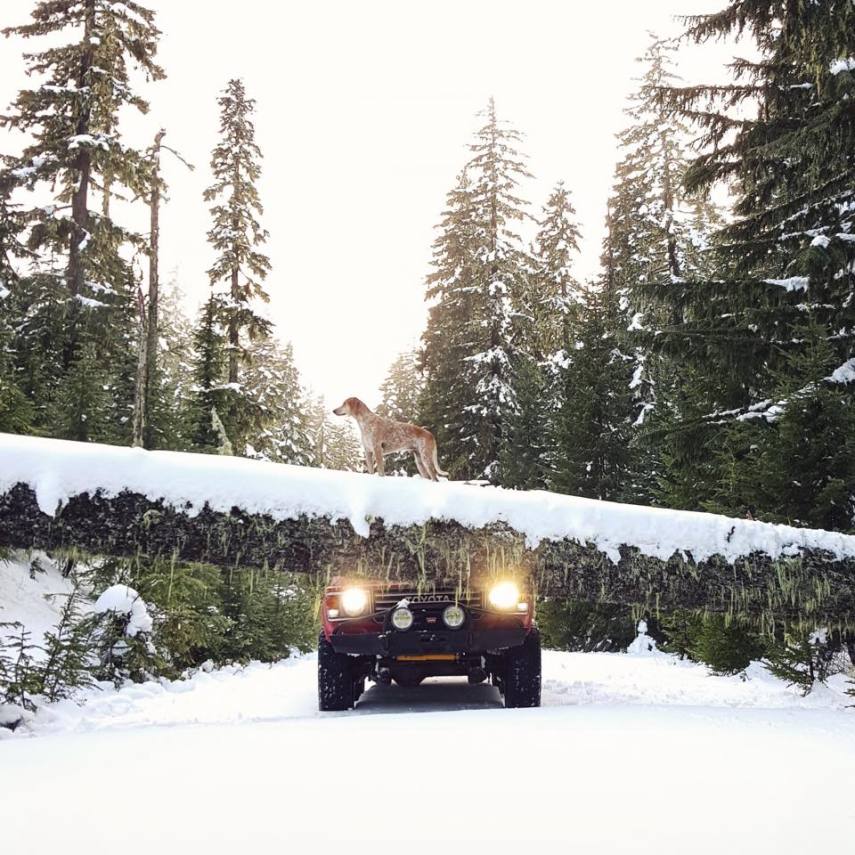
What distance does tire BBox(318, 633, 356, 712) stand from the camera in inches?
260

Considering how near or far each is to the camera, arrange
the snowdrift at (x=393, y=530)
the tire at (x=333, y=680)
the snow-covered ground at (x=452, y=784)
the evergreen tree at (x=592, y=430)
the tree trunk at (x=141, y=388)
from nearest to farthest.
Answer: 1. the snow-covered ground at (x=452, y=784)
2. the snowdrift at (x=393, y=530)
3. the tire at (x=333, y=680)
4. the tree trunk at (x=141, y=388)
5. the evergreen tree at (x=592, y=430)

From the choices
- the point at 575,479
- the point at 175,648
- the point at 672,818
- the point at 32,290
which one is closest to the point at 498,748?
the point at 672,818

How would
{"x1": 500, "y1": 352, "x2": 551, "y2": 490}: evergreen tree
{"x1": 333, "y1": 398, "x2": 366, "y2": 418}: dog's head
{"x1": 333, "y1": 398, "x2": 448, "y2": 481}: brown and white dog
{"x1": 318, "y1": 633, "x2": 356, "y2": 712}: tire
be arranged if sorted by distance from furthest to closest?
1. {"x1": 500, "y1": 352, "x2": 551, "y2": 490}: evergreen tree
2. {"x1": 333, "y1": 398, "x2": 366, "y2": 418}: dog's head
3. {"x1": 333, "y1": 398, "x2": 448, "y2": 481}: brown and white dog
4. {"x1": 318, "y1": 633, "x2": 356, "y2": 712}: tire

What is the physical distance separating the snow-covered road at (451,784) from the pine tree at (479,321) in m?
21.2

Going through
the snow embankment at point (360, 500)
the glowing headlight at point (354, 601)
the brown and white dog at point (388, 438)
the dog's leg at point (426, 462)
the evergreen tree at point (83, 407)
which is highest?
the evergreen tree at point (83, 407)

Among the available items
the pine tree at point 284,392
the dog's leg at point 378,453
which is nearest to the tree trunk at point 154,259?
the dog's leg at point 378,453

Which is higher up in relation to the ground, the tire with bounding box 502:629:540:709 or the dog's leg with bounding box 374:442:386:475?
the dog's leg with bounding box 374:442:386:475

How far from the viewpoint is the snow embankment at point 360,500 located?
5.27m

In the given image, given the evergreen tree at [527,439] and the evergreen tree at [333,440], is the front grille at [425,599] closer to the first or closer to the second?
the evergreen tree at [527,439]

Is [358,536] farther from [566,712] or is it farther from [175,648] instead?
[175,648]

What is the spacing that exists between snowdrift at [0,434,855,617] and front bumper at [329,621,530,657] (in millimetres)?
610

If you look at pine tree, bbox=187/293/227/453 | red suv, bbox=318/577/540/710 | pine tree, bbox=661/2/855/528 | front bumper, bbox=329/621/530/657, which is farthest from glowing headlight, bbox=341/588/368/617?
pine tree, bbox=187/293/227/453

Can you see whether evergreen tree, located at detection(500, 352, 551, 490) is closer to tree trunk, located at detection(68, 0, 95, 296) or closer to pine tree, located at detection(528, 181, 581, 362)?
pine tree, located at detection(528, 181, 581, 362)

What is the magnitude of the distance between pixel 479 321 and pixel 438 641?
22.4 m
